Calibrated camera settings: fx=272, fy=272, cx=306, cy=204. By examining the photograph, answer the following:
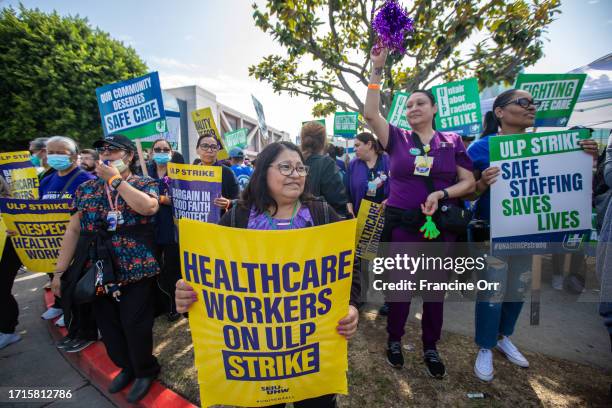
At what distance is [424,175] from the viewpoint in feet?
7.16

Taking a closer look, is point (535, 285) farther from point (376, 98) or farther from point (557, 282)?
point (557, 282)

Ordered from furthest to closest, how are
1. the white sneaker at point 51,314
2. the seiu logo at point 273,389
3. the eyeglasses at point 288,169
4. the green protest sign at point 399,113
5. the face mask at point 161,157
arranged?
the green protest sign at point 399,113 < the face mask at point 161,157 < the white sneaker at point 51,314 < the eyeglasses at point 288,169 < the seiu logo at point 273,389

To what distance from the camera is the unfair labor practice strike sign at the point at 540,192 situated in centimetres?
224

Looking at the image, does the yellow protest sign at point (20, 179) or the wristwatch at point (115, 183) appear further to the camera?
the yellow protest sign at point (20, 179)

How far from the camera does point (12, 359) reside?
287cm

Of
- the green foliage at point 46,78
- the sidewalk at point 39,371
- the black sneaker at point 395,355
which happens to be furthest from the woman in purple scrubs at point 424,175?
the green foliage at point 46,78

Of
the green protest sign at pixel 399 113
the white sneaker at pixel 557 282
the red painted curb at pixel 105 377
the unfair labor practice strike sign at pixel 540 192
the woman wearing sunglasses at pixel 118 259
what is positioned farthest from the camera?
the green protest sign at pixel 399 113

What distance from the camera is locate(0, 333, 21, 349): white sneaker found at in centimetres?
304

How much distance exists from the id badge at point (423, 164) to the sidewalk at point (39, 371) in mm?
3192

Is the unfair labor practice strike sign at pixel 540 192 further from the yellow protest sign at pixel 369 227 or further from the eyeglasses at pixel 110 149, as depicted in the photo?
the eyeglasses at pixel 110 149

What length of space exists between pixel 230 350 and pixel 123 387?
6.05 feet

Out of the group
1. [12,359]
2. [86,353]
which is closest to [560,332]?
[86,353]

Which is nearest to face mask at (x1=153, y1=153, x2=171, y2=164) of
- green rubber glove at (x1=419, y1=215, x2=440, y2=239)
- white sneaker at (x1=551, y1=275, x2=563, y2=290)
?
green rubber glove at (x1=419, y1=215, x2=440, y2=239)

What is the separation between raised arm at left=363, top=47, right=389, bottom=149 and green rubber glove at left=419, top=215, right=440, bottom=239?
720 millimetres
